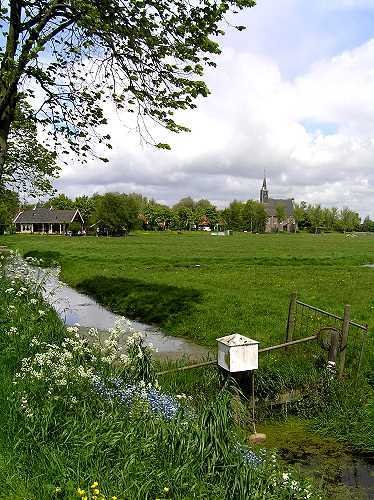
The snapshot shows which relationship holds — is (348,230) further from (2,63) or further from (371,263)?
(2,63)

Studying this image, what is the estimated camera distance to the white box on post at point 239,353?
8.17 meters

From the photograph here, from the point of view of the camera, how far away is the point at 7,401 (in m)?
6.19

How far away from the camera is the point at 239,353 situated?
8.21 meters

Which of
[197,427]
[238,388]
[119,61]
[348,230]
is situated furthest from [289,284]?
[348,230]

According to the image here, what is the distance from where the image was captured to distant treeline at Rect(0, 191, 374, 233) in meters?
116

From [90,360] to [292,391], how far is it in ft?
15.2

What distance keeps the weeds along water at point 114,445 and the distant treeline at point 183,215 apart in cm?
10961

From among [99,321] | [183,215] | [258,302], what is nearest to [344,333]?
[258,302]

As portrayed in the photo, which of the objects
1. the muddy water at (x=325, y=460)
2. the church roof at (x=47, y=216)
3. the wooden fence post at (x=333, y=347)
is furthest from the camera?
the church roof at (x=47, y=216)

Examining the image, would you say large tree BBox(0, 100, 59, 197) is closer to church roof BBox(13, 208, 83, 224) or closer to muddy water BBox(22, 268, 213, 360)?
muddy water BBox(22, 268, 213, 360)

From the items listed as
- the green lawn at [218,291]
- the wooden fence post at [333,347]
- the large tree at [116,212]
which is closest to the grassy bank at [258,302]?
the green lawn at [218,291]

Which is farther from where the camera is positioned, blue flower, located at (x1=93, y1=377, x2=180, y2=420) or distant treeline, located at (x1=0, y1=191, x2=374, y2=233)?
distant treeline, located at (x1=0, y1=191, x2=374, y2=233)

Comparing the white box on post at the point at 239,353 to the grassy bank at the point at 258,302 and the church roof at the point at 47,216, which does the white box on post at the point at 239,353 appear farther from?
the church roof at the point at 47,216

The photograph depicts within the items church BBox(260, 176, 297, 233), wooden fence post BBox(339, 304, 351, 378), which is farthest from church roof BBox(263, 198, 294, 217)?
wooden fence post BBox(339, 304, 351, 378)
